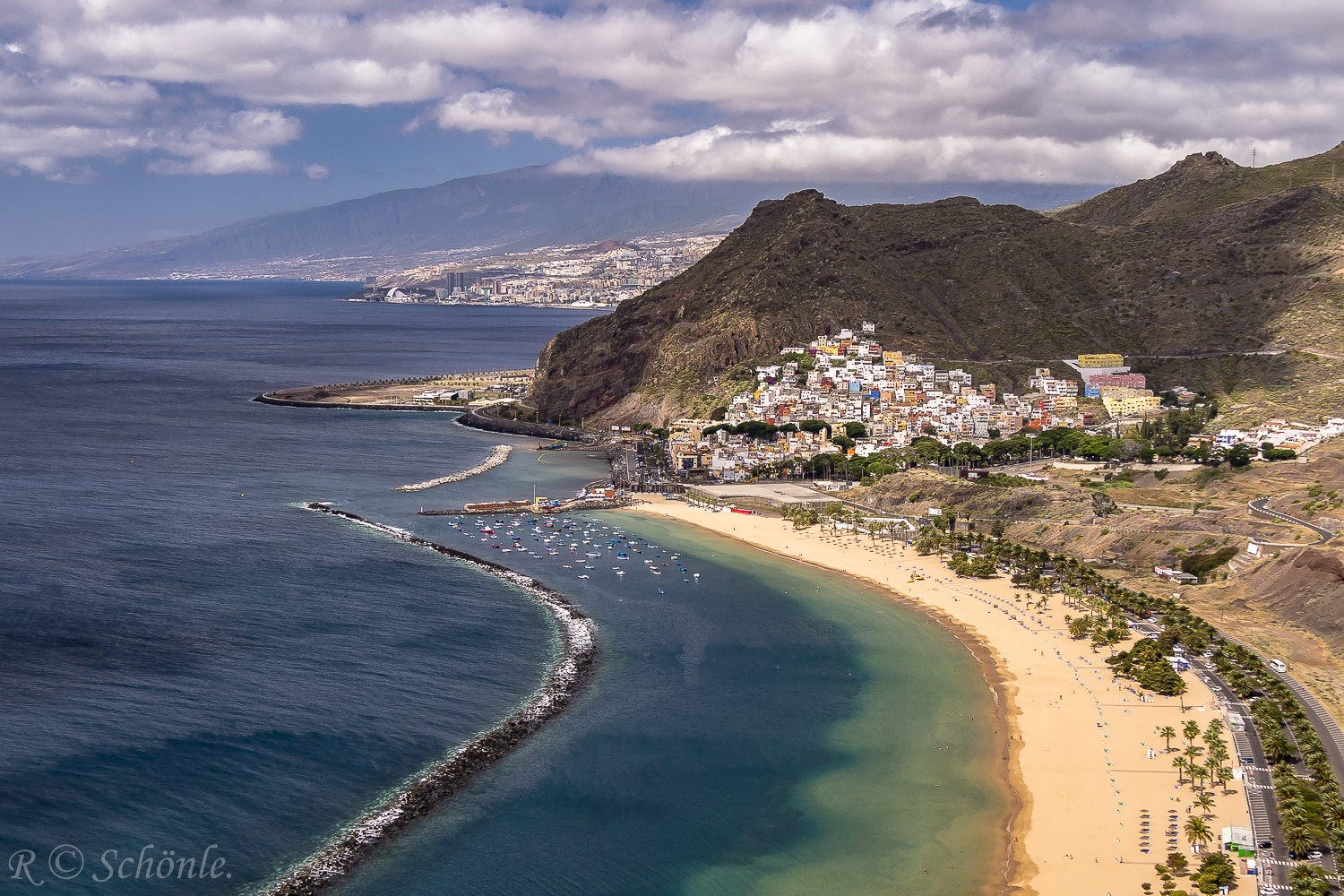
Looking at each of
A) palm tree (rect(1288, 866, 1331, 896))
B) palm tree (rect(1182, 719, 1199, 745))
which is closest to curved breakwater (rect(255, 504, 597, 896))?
palm tree (rect(1182, 719, 1199, 745))

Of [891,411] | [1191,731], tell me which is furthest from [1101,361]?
[1191,731]

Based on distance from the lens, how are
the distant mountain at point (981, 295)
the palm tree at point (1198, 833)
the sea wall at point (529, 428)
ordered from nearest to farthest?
the palm tree at point (1198, 833) < the sea wall at point (529, 428) < the distant mountain at point (981, 295)

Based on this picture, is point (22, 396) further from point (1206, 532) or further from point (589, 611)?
point (1206, 532)

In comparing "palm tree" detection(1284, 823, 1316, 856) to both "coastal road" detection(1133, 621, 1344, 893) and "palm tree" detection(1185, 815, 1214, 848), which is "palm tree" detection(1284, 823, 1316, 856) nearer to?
"coastal road" detection(1133, 621, 1344, 893)

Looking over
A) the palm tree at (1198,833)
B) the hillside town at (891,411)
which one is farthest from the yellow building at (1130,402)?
the palm tree at (1198,833)

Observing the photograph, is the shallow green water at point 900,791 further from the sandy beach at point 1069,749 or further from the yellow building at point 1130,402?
the yellow building at point 1130,402
